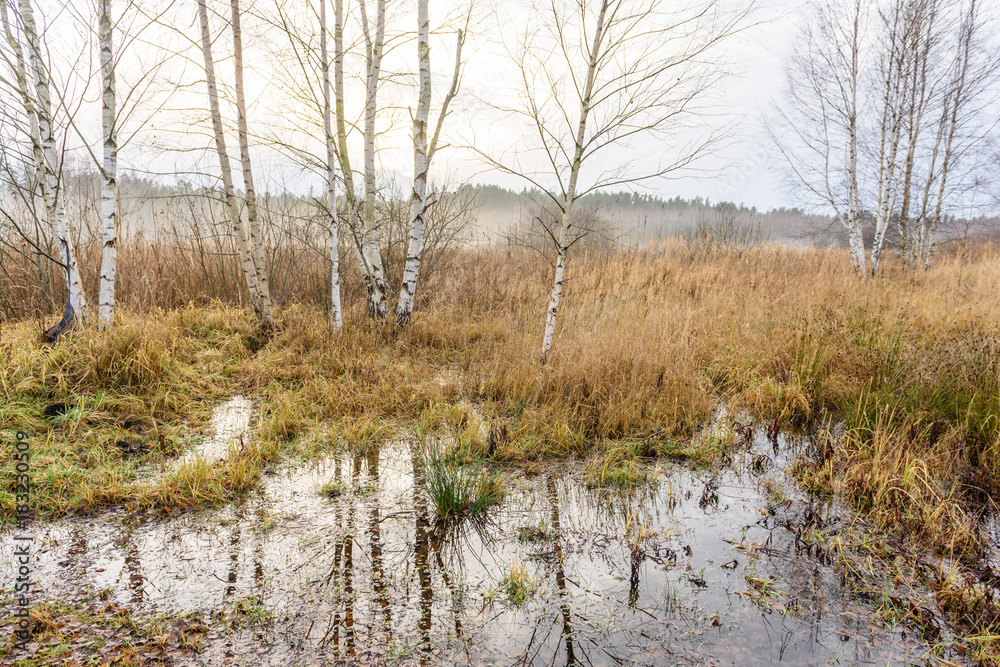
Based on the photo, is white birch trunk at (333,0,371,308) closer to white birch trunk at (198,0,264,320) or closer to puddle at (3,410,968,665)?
white birch trunk at (198,0,264,320)

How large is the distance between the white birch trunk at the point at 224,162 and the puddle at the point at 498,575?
381 centimetres

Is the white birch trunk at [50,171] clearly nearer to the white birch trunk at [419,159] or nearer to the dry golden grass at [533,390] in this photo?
the dry golden grass at [533,390]

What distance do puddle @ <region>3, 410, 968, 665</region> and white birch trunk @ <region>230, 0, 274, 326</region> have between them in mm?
3443

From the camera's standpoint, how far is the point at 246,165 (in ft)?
20.1

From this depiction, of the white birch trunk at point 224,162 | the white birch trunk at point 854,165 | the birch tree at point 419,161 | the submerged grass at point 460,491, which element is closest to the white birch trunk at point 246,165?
the white birch trunk at point 224,162

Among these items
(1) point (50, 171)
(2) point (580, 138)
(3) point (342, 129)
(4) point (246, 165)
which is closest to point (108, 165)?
(1) point (50, 171)

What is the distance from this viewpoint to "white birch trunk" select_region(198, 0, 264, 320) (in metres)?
5.87

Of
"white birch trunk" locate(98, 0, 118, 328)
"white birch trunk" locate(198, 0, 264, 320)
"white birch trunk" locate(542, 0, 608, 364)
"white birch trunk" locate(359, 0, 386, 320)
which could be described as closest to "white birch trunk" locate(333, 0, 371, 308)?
"white birch trunk" locate(359, 0, 386, 320)

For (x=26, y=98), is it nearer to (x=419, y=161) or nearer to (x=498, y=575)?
(x=419, y=161)

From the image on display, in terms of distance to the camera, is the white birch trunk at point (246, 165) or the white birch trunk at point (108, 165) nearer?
the white birch trunk at point (108, 165)

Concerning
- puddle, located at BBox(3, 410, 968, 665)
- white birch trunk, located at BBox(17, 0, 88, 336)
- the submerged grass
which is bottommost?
puddle, located at BBox(3, 410, 968, 665)

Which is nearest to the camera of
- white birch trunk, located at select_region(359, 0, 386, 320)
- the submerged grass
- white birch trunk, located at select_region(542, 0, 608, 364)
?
the submerged grass

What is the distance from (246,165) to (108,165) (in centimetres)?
141

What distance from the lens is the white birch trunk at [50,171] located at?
192 inches
